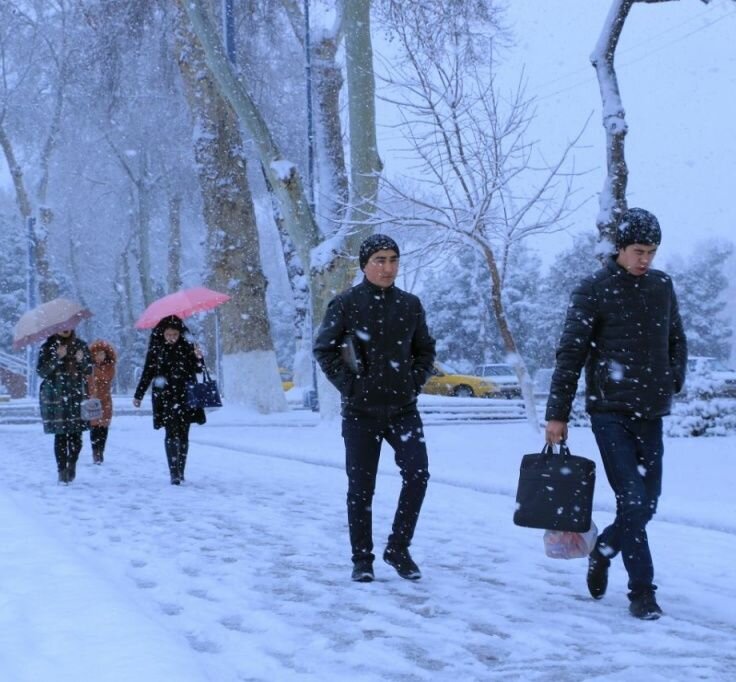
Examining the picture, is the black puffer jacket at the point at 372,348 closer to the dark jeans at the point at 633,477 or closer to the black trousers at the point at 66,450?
the dark jeans at the point at 633,477

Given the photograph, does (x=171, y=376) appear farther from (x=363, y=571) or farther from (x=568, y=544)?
(x=568, y=544)

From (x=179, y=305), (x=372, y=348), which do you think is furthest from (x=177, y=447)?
(x=372, y=348)

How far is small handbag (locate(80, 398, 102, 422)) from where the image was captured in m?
11.7

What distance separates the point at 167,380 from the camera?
1114 centimetres

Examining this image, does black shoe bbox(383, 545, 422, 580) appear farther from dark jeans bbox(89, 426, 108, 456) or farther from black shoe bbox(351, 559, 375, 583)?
dark jeans bbox(89, 426, 108, 456)

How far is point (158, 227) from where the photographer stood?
5547 cm

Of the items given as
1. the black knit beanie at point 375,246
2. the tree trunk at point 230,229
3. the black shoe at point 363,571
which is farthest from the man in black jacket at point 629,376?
the tree trunk at point 230,229

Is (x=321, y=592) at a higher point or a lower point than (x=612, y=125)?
lower

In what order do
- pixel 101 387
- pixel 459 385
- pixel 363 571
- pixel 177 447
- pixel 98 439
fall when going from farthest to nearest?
1. pixel 459 385
2. pixel 101 387
3. pixel 98 439
4. pixel 177 447
5. pixel 363 571

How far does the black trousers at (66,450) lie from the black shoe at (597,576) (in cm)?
732

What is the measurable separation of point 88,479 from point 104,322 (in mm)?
56200

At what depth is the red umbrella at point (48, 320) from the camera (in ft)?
38.2

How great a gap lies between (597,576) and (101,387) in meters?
10.1

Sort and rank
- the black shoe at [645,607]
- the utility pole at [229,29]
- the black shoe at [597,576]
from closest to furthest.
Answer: the black shoe at [645,607], the black shoe at [597,576], the utility pole at [229,29]
